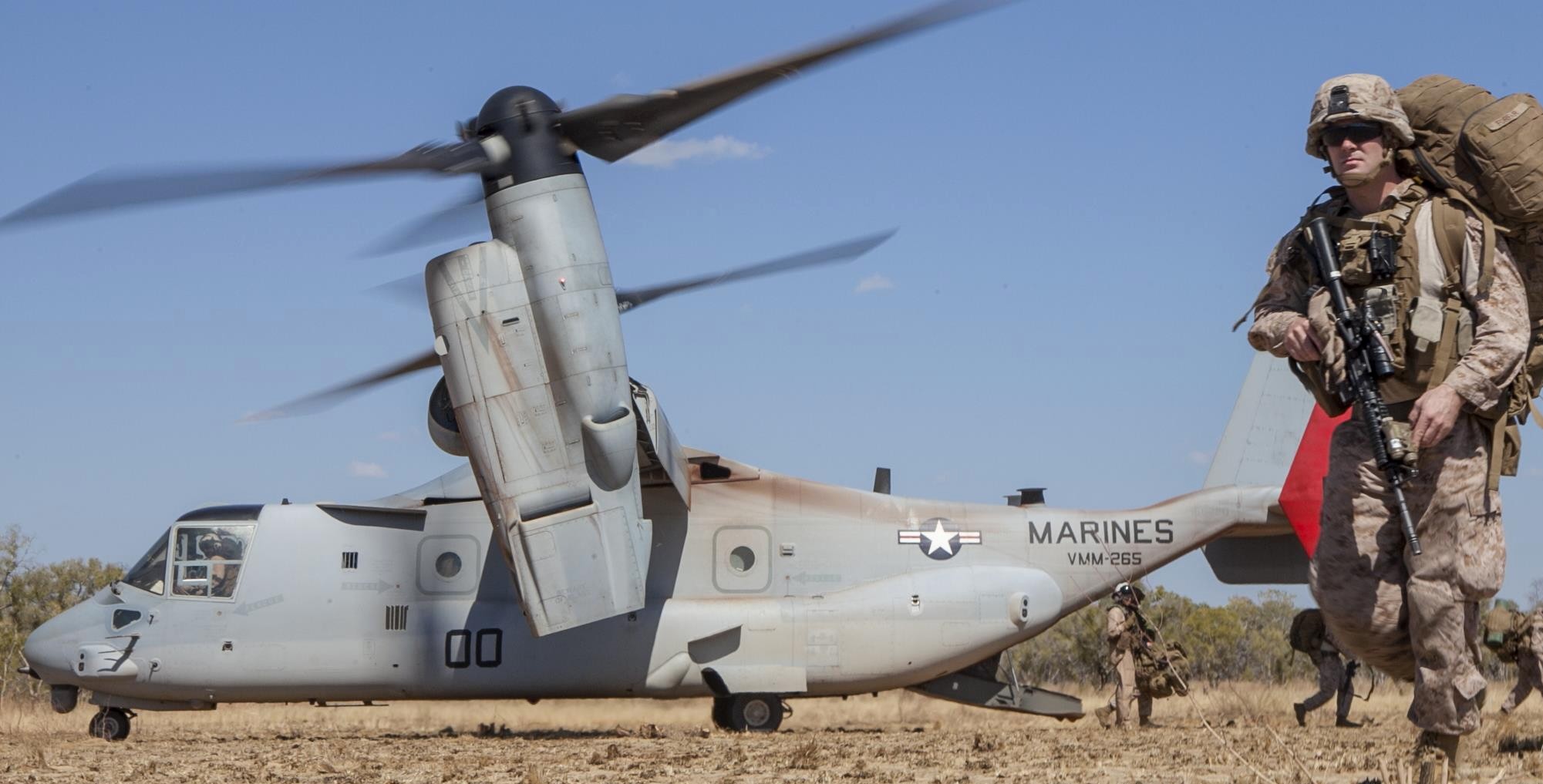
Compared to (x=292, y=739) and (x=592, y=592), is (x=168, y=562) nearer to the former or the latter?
(x=292, y=739)

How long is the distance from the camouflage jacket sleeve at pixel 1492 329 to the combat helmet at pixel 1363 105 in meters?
0.39

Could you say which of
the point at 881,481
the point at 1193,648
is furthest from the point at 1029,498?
the point at 1193,648

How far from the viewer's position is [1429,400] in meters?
4.49

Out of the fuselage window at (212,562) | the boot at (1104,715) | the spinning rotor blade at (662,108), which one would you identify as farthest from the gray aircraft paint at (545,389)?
A: the boot at (1104,715)

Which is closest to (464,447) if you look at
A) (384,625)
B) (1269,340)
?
(384,625)

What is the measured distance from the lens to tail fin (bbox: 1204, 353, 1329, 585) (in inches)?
573

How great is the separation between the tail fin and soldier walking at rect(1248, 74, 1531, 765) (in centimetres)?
995

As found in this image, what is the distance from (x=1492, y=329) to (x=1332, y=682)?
9899 millimetres

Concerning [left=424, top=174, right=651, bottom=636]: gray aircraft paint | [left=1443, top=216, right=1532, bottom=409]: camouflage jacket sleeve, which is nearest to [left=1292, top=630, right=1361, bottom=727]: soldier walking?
[left=424, top=174, right=651, bottom=636]: gray aircraft paint

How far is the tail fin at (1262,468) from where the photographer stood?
1455cm

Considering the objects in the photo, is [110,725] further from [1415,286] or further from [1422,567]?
[1415,286]

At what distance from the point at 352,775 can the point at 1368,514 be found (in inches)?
231

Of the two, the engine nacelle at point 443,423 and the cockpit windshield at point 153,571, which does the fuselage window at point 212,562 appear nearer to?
the cockpit windshield at point 153,571

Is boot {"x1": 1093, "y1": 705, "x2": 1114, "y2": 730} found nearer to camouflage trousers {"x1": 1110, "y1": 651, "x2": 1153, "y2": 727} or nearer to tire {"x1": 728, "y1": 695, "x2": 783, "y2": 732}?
camouflage trousers {"x1": 1110, "y1": 651, "x2": 1153, "y2": 727}
